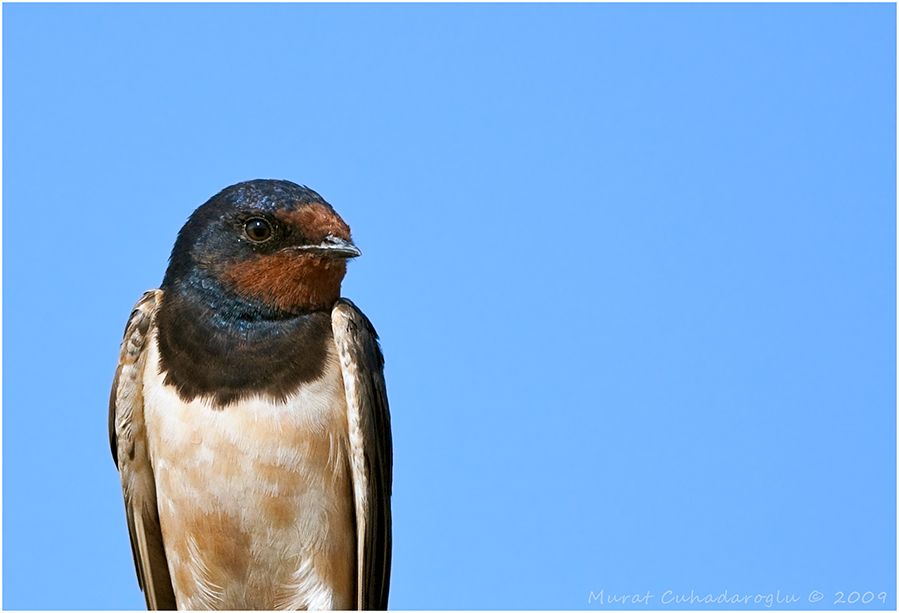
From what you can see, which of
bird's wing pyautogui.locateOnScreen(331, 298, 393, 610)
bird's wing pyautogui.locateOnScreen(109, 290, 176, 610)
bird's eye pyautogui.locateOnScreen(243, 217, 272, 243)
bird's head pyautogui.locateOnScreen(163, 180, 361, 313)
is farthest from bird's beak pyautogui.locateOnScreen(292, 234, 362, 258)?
bird's wing pyautogui.locateOnScreen(109, 290, 176, 610)

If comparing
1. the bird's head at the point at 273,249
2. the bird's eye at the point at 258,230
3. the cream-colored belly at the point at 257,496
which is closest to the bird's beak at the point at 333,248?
the bird's head at the point at 273,249

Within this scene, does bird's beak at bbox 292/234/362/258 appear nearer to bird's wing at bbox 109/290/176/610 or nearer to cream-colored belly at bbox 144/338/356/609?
cream-colored belly at bbox 144/338/356/609

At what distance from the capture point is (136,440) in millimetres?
5270

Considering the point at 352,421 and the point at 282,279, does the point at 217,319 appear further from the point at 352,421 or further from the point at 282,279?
the point at 352,421

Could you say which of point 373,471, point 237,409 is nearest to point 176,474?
point 237,409

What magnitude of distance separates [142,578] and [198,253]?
131 centimetres

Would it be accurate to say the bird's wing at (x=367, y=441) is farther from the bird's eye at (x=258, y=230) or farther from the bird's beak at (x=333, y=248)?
the bird's eye at (x=258, y=230)

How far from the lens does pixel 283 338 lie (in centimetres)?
506

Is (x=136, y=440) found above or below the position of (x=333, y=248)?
below

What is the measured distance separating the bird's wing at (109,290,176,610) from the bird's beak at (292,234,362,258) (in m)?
0.66

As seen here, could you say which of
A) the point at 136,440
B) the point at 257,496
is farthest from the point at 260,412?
the point at 136,440

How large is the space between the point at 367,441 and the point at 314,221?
81cm

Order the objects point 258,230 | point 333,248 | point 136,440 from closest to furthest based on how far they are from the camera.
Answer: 1. point 333,248
2. point 258,230
3. point 136,440

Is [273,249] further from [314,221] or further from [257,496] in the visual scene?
[257,496]
